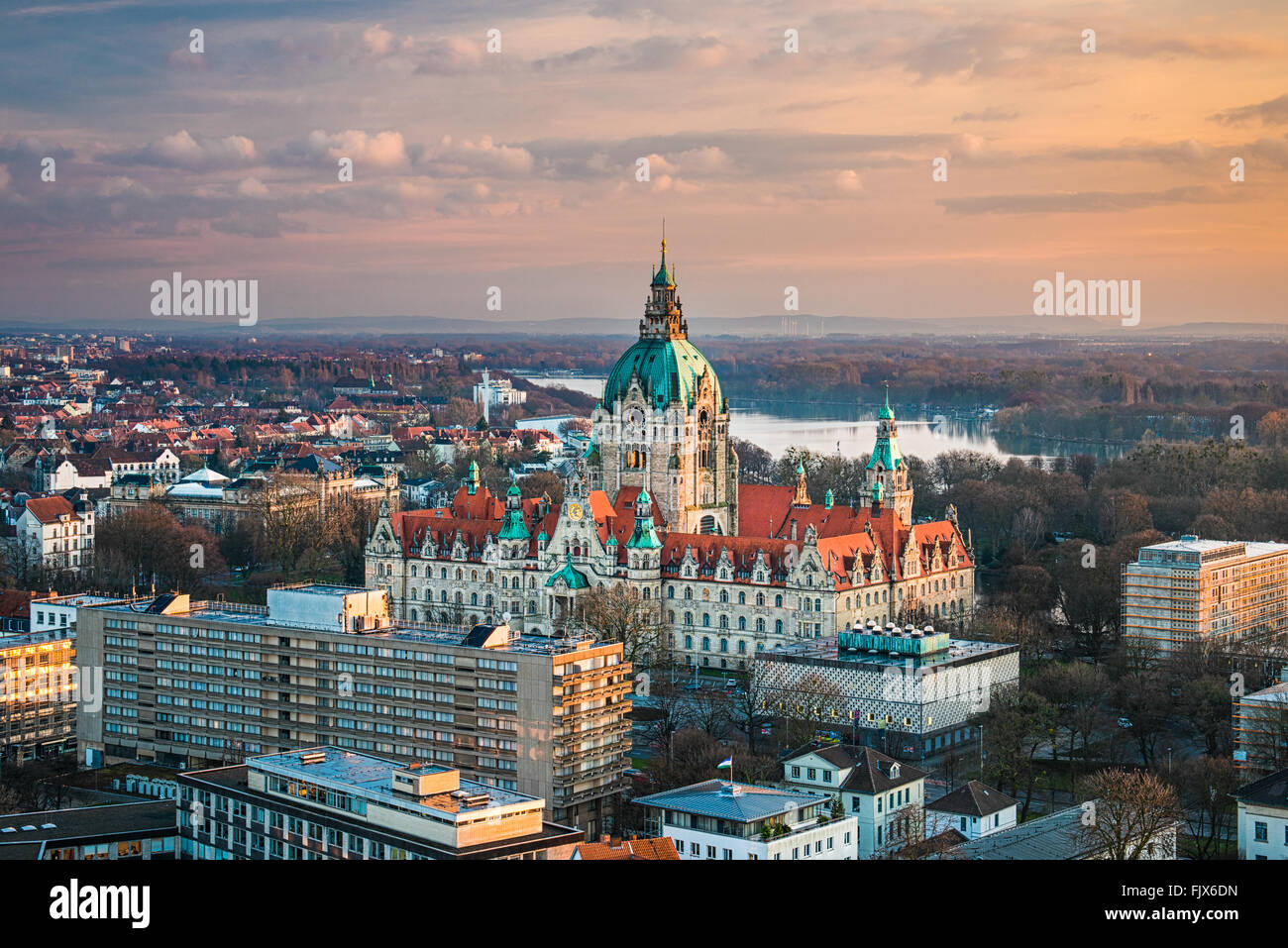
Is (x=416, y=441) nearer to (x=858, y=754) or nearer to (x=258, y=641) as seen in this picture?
(x=258, y=641)

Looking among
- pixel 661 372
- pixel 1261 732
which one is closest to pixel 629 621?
pixel 661 372

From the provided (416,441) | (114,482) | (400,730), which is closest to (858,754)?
(400,730)

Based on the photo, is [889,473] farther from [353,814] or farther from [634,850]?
[634,850]

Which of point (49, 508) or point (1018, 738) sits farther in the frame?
point (49, 508)

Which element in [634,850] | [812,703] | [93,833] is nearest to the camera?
[634,850]

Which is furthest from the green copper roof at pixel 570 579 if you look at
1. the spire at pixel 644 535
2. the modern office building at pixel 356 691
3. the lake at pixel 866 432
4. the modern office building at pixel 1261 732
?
the lake at pixel 866 432

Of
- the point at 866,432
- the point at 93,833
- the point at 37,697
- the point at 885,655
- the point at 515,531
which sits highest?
the point at 515,531
